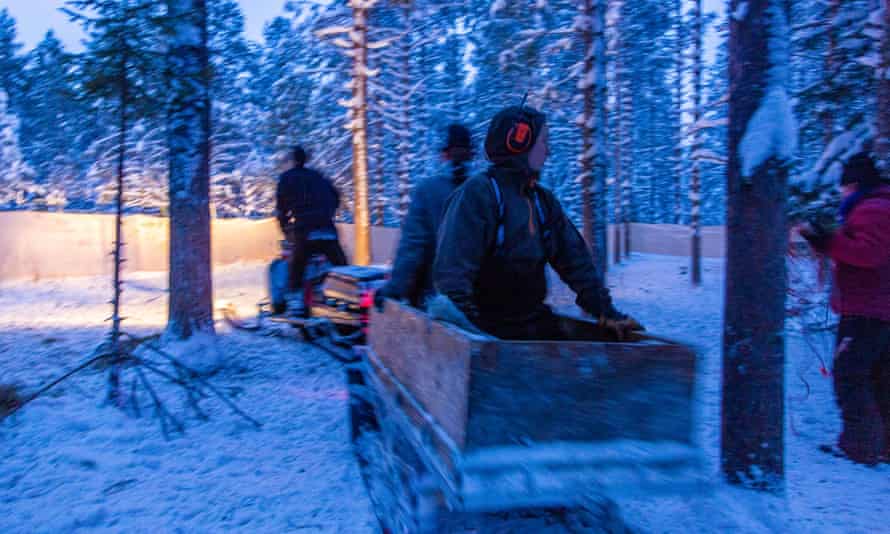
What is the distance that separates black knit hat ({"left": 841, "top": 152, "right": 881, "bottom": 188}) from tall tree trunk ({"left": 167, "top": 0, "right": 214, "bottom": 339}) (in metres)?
6.07

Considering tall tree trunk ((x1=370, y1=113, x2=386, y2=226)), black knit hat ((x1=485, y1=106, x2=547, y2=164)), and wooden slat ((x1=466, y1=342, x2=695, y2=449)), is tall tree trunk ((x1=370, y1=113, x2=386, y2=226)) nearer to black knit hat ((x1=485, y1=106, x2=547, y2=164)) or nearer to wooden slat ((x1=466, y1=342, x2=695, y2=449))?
black knit hat ((x1=485, y1=106, x2=547, y2=164))

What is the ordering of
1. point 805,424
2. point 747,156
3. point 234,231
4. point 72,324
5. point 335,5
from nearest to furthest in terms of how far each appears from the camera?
point 747,156 < point 805,424 < point 72,324 < point 335,5 < point 234,231

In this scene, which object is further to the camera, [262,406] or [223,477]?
[262,406]

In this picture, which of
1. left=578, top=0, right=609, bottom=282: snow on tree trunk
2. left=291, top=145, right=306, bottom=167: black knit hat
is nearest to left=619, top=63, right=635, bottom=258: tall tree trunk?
left=578, top=0, right=609, bottom=282: snow on tree trunk

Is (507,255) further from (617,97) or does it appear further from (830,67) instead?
(617,97)

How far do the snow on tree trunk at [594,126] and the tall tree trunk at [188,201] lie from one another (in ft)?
24.1

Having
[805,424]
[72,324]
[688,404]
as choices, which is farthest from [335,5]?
[688,404]

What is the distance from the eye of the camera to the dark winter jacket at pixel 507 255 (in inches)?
116

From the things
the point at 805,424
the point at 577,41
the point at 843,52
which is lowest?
the point at 805,424

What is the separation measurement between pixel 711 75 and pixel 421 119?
55.0 feet

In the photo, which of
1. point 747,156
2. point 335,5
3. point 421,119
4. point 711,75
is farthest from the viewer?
point 711,75

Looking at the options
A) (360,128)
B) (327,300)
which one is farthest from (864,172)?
(360,128)

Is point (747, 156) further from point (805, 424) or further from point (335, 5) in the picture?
point (335, 5)

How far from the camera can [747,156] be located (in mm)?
3863
